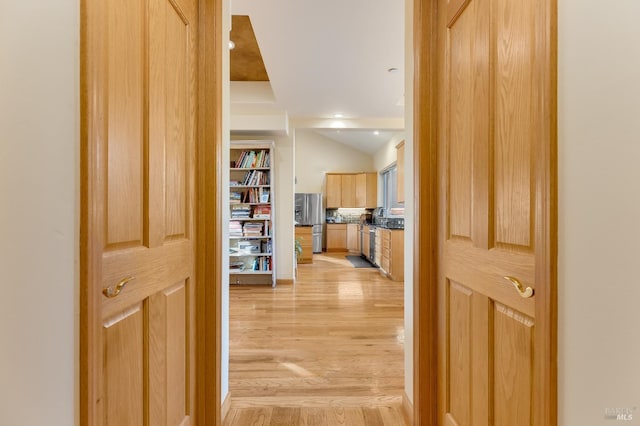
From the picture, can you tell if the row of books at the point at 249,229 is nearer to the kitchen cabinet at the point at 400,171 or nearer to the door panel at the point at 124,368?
the kitchen cabinet at the point at 400,171

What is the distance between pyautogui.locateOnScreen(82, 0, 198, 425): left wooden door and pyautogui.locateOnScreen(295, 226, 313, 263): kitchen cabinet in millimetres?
5728

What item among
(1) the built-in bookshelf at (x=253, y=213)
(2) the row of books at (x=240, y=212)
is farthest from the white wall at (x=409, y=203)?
(2) the row of books at (x=240, y=212)

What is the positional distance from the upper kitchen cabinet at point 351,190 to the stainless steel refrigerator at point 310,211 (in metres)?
0.73

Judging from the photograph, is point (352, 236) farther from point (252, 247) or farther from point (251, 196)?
point (251, 196)

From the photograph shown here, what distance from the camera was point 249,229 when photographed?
16.1 feet

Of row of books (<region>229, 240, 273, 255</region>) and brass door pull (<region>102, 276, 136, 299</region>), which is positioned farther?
row of books (<region>229, 240, 273, 255</region>)
